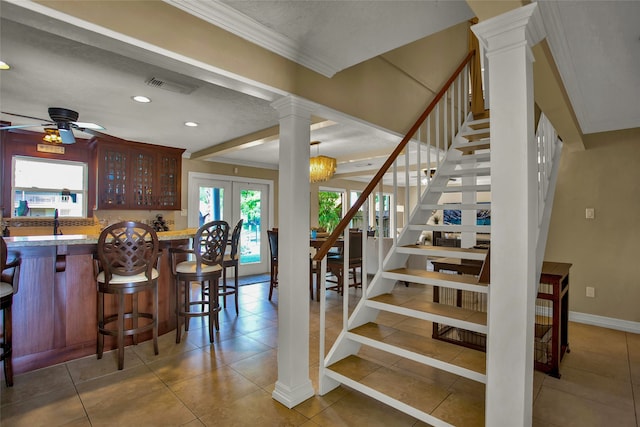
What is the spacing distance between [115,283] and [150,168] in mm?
2988

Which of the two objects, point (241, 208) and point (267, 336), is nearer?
point (267, 336)

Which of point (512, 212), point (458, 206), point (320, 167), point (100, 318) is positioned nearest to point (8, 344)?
point (100, 318)

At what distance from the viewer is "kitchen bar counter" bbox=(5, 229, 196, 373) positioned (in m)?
2.53

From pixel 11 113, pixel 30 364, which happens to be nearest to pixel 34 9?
pixel 30 364

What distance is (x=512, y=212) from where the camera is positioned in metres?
1.46

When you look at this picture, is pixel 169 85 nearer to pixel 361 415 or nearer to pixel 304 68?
pixel 304 68

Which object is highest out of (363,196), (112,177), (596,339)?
(112,177)

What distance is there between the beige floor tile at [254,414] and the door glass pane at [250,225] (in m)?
4.39

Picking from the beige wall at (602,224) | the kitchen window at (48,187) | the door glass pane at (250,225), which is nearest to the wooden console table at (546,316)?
the beige wall at (602,224)

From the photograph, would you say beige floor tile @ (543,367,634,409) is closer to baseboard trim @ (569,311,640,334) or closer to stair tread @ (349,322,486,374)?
stair tread @ (349,322,486,374)

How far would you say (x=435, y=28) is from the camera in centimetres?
197

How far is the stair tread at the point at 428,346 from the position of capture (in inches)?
75.8

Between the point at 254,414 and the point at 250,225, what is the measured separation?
4741mm

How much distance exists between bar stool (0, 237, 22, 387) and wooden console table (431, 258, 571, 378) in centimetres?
335
